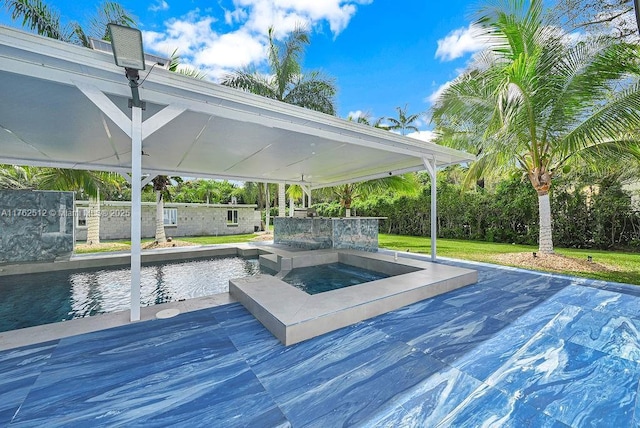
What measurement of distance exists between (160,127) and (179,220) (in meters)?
17.7

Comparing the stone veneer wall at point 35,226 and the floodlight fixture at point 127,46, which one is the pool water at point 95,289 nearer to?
the stone veneer wall at point 35,226

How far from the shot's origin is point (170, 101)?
12.6 feet

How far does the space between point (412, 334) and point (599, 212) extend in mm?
11487

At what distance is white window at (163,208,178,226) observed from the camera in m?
19.4

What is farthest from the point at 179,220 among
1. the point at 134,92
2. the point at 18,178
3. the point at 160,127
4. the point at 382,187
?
the point at 134,92

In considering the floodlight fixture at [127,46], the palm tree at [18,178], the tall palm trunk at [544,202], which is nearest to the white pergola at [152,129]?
the floodlight fixture at [127,46]

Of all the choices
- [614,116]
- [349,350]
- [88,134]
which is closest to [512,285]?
[349,350]

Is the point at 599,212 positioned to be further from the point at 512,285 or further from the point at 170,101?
the point at 170,101

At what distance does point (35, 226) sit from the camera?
8.34 meters

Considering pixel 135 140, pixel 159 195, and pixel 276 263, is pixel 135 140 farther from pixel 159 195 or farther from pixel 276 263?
pixel 159 195

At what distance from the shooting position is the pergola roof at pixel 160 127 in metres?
3.15

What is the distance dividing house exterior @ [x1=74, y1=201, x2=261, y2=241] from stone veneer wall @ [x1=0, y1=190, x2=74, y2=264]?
786 centimetres

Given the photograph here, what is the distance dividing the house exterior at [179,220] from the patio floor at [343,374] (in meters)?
16.1

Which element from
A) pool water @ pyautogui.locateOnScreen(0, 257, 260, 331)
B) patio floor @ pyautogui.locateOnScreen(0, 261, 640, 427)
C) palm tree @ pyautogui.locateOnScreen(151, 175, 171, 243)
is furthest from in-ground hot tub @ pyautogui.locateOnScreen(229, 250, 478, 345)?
palm tree @ pyautogui.locateOnScreen(151, 175, 171, 243)
